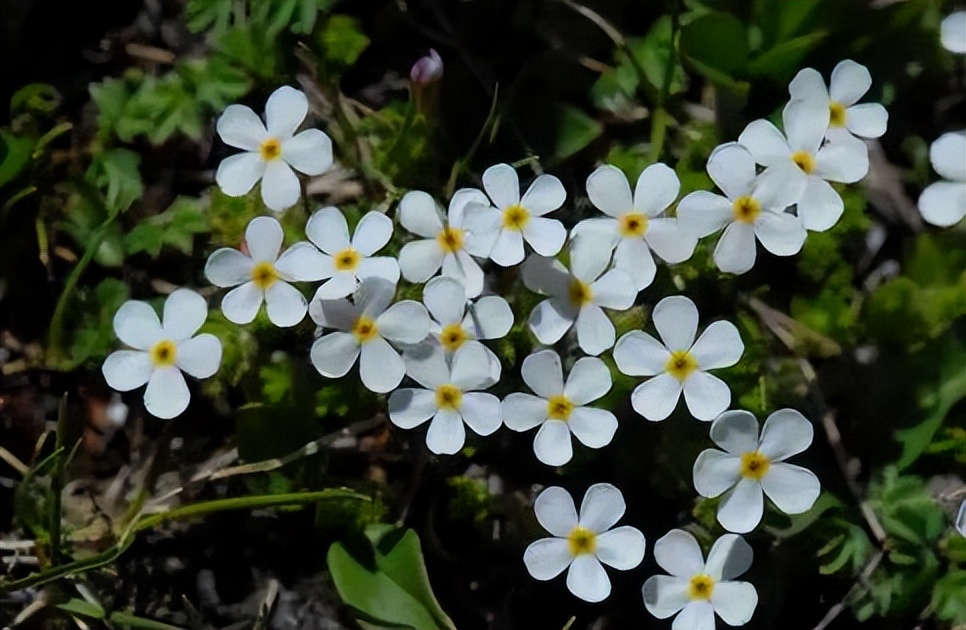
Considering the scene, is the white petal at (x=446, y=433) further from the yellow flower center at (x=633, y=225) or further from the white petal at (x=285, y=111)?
the white petal at (x=285, y=111)

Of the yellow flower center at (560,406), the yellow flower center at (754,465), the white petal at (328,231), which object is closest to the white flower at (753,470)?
the yellow flower center at (754,465)

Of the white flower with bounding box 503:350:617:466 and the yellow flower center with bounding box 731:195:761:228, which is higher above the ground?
the yellow flower center with bounding box 731:195:761:228

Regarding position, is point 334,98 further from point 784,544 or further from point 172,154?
point 784,544

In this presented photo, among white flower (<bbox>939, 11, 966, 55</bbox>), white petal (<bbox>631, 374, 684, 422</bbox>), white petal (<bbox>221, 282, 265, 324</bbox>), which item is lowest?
white petal (<bbox>631, 374, 684, 422</bbox>)

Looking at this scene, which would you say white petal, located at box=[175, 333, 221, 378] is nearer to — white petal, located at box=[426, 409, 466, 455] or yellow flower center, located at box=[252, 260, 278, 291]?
yellow flower center, located at box=[252, 260, 278, 291]

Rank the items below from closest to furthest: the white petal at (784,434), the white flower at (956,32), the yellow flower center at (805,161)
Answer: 1. the white petal at (784,434)
2. the yellow flower center at (805,161)
3. the white flower at (956,32)

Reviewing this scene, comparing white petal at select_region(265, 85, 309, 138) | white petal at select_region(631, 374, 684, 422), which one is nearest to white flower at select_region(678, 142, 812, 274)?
white petal at select_region(631, 374, 684, 422)
